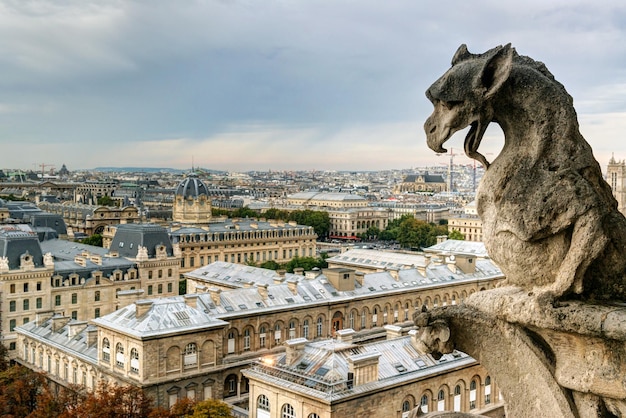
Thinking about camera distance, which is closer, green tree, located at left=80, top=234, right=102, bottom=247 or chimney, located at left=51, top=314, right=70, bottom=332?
chimney, located at left=51, top=314, right=70, bottom=332

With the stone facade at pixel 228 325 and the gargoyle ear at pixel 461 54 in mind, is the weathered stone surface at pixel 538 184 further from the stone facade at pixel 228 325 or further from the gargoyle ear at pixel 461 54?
the stone facade at pixel 228 325

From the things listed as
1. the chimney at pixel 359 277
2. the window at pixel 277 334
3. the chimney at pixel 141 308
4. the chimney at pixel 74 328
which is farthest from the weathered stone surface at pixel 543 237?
the chimney at pixel 359 277

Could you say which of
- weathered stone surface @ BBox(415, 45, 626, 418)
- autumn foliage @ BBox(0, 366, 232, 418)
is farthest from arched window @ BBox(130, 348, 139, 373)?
weathered stone surface @ BBox(415, 45, 626, 418)

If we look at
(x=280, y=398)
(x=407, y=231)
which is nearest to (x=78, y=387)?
(x=280, y=398)

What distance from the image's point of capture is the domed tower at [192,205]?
122 m

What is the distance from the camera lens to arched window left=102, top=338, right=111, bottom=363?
44281 millimetres

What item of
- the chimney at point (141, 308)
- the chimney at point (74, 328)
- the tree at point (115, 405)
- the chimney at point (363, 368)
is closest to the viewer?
the chimney at point (363, 368)

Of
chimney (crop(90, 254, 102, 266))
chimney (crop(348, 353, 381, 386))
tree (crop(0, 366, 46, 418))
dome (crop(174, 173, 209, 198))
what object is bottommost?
tree (crop(0, 366, 46, 418))

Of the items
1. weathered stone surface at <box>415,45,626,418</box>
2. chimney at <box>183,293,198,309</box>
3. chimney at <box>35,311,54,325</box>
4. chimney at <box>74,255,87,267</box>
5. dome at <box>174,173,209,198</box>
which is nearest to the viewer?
weathered stone surface at <box>415,45,626,418</box>

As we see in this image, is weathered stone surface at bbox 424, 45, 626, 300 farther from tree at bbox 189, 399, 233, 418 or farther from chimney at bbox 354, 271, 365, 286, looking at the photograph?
chimney at bbox 354, 271, 365, 286

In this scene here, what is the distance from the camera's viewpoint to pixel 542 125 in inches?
320

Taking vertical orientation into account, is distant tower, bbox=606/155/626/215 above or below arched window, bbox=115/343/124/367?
above

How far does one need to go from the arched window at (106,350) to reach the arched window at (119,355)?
945 mm

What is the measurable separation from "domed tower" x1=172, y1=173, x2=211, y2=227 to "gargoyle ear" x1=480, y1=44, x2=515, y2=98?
114 meters
